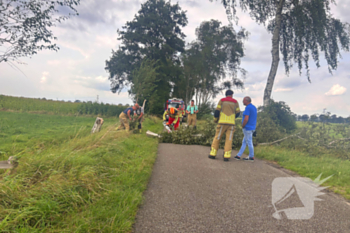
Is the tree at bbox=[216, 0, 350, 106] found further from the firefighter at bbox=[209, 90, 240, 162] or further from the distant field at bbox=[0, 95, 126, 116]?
the distant field at bbox=[0, 95, 126, 116]

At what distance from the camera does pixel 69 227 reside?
262 centimetres

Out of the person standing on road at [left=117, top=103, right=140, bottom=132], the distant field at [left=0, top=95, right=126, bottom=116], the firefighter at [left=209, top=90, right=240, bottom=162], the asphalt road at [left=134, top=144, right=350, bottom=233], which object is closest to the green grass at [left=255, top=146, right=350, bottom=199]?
the asphalt road at [left=134, top=144, right=350, bottom=233]

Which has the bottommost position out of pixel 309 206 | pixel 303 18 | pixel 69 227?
pixel 69 227

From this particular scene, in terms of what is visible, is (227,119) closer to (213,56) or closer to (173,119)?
(173,119)

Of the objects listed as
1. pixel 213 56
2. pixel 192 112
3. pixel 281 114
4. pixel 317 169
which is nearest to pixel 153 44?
pixel 213 56

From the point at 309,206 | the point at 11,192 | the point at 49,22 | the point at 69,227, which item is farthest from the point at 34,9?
the point at 309,206

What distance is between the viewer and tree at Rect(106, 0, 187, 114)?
3133cm

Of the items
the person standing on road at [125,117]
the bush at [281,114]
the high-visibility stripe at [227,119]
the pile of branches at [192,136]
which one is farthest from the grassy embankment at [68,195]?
the bush at [281,114]

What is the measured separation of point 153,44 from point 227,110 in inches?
1089

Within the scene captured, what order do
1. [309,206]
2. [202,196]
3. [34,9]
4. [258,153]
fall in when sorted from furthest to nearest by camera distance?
[258,153] → [34,9] → [202,196] → [309,206]

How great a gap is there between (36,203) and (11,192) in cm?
49

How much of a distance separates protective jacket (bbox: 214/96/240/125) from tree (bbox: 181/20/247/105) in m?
28.0

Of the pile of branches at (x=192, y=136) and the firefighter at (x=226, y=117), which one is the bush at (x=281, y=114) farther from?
the firefighter at (x=226, y=117)

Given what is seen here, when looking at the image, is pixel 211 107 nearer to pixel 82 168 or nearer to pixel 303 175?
pixel 303 175
